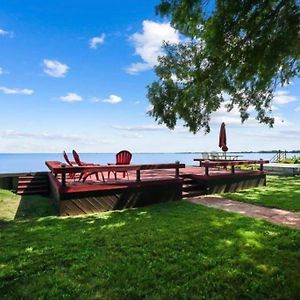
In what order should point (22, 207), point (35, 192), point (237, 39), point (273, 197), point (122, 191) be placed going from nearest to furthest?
point (237, 39) → point (122, 191) → point (22, 207) → point (273, 197) → point (35, 192)

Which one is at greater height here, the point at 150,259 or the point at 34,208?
the point at 34,208

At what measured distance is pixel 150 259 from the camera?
428cm

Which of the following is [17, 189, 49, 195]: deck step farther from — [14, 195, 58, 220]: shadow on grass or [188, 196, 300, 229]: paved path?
[188, 196, 300, 229]: paved path

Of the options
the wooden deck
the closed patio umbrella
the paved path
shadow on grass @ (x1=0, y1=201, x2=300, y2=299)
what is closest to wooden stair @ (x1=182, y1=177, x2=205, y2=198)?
the wooden deck

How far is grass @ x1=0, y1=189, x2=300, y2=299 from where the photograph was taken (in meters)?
3.41

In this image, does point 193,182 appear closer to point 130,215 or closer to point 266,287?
point 130,215

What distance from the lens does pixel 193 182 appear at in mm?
10469

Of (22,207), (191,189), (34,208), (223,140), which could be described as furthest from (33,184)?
(223,140)

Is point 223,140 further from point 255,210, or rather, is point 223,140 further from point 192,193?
point 255,210

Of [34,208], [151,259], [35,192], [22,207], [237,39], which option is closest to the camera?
[151,259]

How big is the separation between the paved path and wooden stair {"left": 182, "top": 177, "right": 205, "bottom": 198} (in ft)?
1.08

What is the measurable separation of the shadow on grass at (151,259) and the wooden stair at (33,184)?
475 centimetres

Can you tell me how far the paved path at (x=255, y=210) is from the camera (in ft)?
21.3

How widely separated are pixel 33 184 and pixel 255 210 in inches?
315
